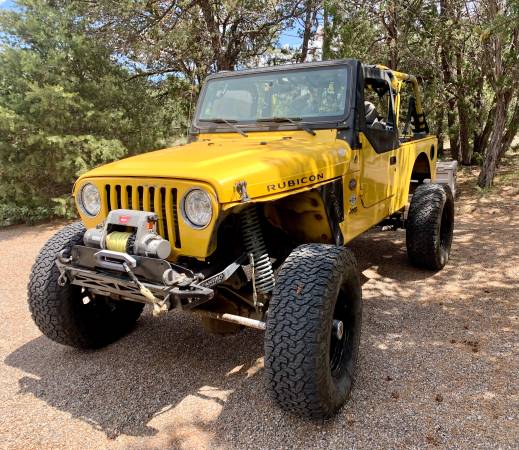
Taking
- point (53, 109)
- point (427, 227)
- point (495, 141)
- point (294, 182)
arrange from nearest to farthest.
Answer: point (294, 182) → point (427, 227) → point (53, 109) → point (495, 141)

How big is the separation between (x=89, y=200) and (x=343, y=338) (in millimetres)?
1793

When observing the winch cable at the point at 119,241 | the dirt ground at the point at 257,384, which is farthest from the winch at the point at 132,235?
the dirt ground at the point at 257,384

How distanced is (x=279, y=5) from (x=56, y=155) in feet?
17.7

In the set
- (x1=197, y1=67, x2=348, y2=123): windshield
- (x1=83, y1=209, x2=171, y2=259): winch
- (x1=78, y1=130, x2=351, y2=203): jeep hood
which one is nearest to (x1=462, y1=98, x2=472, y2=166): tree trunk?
(x1=197, y1=67, x2=348, y2=123): windshield

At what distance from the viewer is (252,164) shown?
2584 mm

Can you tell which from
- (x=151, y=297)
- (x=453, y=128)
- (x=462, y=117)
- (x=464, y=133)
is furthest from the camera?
(x=453, y=128)

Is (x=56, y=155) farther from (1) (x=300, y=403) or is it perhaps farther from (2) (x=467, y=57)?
(2) (x=467, y=57)

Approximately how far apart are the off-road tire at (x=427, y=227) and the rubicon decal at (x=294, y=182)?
1.96m

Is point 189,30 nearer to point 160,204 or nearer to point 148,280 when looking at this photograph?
point 160,204

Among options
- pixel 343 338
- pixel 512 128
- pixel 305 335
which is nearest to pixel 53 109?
pixel 343 338

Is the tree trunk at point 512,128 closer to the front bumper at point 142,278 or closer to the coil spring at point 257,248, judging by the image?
the coil spring at point 257,248

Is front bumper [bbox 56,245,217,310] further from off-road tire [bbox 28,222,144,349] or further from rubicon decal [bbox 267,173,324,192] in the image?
rubicon decal [bbox 267,173,324,192]

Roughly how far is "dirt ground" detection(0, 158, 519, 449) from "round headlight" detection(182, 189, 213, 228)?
1.14 m

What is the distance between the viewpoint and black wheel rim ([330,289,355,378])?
282cm
